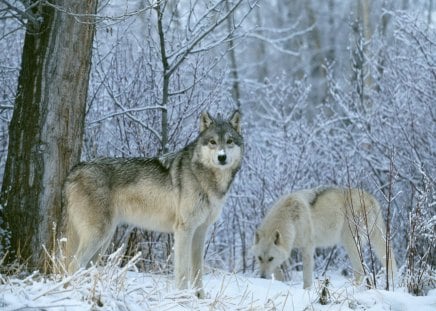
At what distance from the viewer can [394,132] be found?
11.5 m

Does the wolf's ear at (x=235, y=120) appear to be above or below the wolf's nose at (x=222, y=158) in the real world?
above

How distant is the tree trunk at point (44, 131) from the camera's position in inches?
269

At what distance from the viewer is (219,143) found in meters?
6.66

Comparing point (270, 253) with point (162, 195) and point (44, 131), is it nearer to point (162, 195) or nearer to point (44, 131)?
point (162, 195)

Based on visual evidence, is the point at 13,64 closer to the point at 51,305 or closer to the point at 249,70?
the point at 51,305

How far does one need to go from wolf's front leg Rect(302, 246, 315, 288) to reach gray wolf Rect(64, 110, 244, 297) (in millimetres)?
2632

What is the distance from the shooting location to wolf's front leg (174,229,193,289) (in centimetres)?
640

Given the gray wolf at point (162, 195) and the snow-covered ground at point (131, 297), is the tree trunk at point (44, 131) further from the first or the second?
the snow-covered ground at point (131, 297)

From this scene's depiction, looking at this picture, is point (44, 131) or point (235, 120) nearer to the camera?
point (44, 131)

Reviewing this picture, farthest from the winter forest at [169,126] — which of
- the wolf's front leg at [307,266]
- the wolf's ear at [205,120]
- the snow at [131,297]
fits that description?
the wolf's ear at [205,120]

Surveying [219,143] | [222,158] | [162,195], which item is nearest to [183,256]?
[162,195]

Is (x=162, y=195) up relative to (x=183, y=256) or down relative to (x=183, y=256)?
up

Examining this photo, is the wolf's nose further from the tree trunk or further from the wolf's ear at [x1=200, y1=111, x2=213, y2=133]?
the tree trunk

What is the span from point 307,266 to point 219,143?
3.22 m
